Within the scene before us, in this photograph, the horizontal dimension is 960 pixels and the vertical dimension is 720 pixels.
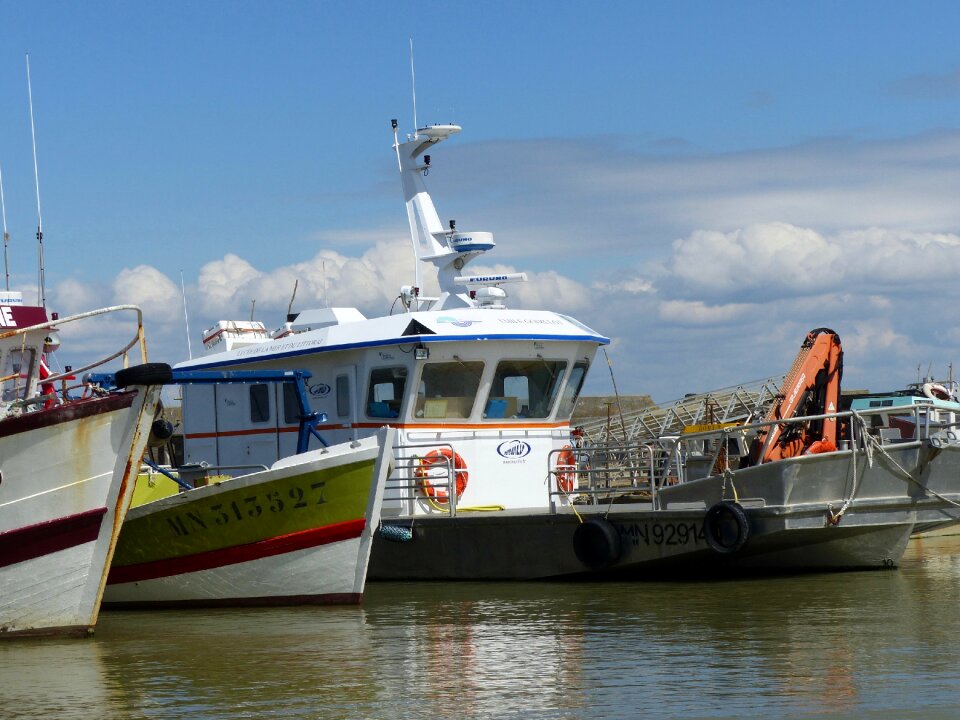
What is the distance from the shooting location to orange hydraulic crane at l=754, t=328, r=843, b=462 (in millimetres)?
17078

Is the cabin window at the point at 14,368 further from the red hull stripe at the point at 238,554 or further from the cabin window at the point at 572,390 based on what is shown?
the cabin window at the point at 572,390

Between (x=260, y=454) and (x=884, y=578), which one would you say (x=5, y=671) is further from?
(x=884, y=578)

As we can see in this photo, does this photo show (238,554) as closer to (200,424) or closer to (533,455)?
(533,455)

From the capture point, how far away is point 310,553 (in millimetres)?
14703

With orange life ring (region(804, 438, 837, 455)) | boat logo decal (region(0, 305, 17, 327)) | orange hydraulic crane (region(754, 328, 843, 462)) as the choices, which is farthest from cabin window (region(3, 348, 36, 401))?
orange life ring (region(804, 438, 837, 455))

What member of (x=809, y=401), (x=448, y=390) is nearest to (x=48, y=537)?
(x=448, y=390)

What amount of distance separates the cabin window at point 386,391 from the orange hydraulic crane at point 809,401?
13.5 ft

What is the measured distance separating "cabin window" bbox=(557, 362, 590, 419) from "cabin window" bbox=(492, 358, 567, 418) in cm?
16

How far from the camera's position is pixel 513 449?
1758 centimetres

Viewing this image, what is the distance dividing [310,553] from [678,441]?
4.09 m

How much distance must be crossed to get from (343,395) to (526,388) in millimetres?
2138

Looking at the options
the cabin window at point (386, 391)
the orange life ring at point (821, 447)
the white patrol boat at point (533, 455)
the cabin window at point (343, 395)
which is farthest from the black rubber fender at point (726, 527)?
the cabin window at point (343, 395)

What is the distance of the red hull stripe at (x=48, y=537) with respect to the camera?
12414mm

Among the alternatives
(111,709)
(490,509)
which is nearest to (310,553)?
(490,509)
